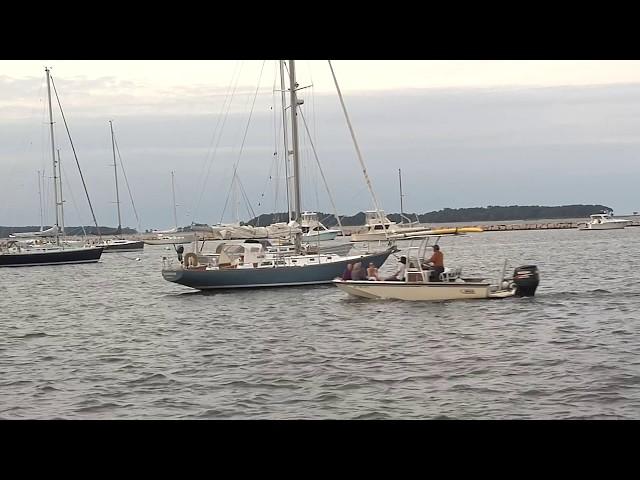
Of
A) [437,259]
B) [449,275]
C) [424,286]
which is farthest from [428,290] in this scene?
[449,275]

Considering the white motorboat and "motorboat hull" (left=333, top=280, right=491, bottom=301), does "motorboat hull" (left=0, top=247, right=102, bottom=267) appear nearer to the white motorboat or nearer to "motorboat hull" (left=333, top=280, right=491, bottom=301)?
the white motorboat

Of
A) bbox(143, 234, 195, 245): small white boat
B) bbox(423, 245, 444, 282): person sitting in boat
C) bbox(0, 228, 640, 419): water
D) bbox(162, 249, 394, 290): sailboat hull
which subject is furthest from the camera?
bbox(143, 234, 195, 245): small white boat

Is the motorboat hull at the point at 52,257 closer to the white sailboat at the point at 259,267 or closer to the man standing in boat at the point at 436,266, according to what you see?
the white sailboat at the point at 259,267

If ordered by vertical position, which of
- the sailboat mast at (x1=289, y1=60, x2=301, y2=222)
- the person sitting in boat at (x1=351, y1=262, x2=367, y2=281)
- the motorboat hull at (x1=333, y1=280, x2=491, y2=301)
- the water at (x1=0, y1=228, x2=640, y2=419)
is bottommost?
the water at (x1=0, y1=228, x2=640, y2=419)

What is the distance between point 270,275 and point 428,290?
8.74 meters

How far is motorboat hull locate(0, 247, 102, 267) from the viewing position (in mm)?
57531

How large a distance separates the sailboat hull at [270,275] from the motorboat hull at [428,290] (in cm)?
613

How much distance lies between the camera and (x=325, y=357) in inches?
685

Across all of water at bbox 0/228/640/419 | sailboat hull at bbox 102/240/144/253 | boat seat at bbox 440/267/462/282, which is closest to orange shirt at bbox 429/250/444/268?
boat seat at bbox 440/267/462/282

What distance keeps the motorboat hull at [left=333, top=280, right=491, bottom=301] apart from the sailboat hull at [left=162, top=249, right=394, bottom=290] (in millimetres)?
6126

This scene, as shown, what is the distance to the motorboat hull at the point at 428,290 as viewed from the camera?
878 inches

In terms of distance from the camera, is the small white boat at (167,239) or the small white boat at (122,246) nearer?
the small white boat at (122,246)

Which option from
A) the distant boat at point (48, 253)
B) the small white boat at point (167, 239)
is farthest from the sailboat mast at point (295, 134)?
the small white boat at point (167, 239)

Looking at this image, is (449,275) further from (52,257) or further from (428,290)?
(52,257)
